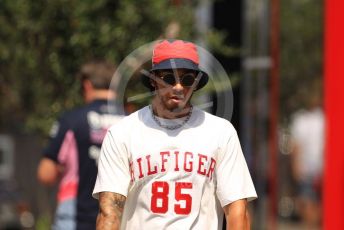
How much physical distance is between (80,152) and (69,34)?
6.23 feet

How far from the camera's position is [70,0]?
939cm

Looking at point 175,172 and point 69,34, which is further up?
point 69,34

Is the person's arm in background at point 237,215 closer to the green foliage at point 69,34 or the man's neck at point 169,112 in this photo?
the man's neck at point 169,112

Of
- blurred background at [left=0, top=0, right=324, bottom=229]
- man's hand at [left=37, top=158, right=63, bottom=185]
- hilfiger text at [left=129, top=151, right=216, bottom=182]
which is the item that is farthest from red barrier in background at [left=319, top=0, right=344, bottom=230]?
hilfiger text at [left=129, top=151, right=216, bottom=182]

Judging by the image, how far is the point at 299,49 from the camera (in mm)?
20828

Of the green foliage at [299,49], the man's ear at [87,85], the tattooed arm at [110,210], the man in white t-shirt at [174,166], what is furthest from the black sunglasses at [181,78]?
the green foliage at [299,49]

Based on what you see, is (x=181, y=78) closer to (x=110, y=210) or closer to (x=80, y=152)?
(x=110, y=210)

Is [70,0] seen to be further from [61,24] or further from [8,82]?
[8,82]

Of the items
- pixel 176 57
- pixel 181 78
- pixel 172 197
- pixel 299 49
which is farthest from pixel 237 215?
pixel 299 49

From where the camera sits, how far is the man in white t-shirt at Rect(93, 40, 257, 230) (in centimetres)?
574

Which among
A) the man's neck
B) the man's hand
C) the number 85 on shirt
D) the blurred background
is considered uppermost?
the blurred background

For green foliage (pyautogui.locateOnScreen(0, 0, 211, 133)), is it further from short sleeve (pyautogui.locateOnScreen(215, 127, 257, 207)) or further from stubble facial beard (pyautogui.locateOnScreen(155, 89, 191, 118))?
short sleeve (pyautogui.locateOnScreen(215, 127, 257, 207))

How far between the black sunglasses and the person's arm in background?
1.93 feet

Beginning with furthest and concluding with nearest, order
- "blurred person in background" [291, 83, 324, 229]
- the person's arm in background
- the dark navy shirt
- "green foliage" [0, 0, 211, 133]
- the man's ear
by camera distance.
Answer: "blurred person in background" [291, 83, 324, 229]
"green foliage" [0, 0, 211, 133]
the man's ear
the dark navy shirt
the person's arm in background
